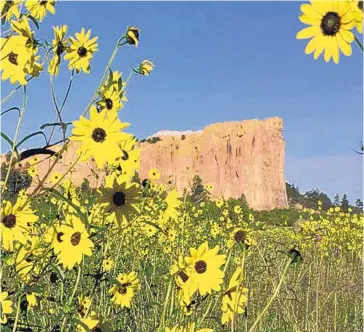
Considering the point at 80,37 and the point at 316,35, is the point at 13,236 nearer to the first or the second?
the point at 80,37

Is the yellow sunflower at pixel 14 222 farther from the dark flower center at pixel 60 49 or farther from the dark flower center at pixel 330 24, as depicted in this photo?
→ the dark flower center at pixel 330 24

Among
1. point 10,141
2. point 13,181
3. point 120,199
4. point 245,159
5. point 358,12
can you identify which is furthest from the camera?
point 245,159

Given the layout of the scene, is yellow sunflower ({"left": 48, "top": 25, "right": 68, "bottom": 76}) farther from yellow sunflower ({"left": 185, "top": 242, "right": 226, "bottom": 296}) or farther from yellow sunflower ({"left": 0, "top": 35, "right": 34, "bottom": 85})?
yellow sunflower ({"left": 185, "top": 242, "right": 226, "bottom": 296})

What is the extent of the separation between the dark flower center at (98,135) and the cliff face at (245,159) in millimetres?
51087

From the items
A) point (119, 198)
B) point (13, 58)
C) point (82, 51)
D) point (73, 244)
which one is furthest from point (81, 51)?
point (73, 244)

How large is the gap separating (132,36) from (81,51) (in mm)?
129

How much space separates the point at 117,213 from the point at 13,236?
25 cm

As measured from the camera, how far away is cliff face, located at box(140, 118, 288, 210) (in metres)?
53.0

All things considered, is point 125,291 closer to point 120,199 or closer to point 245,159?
point 120,199

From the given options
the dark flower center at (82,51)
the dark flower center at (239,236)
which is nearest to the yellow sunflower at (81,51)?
the dark flower center at (82,51)

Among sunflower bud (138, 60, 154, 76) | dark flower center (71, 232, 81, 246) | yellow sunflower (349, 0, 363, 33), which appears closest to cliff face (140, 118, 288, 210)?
sunflower bud (138, 60, 154, 76)

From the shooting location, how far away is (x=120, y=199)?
1356 millimetres

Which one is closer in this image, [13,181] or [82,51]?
[82,51]

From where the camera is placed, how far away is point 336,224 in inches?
245
